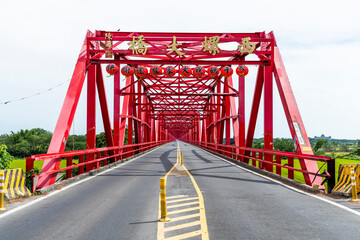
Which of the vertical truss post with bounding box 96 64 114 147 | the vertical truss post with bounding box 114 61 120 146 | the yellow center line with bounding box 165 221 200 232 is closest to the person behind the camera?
the yellow center line with bounding box 165 221 200 232

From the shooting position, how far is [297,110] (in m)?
12.1

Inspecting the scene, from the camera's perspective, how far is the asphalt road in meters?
4.70

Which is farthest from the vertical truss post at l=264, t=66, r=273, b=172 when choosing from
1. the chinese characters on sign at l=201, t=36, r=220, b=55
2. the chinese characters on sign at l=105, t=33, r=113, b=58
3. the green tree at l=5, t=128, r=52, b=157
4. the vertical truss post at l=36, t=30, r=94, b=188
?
the green tree at l=5, t=128, r=52, b=157

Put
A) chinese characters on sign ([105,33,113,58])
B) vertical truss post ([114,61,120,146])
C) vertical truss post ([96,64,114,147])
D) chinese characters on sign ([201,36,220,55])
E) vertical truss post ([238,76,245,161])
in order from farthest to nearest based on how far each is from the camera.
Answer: vertical truss post ([238,76,245,161]) < vertical truss post ([114,61,120,146]) < vertical truss post ([96,64,114,147]) < chinese characters on sign ([201,36,220,55]) < chinese characters on sign ([105,33,113,58])

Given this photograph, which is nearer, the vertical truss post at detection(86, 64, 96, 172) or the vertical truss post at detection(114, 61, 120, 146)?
the vertical truss post at detection(86, 64, 96, 172)

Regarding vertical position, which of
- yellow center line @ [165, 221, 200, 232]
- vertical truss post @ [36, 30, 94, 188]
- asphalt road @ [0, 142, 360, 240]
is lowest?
asphalt road @ [0, 142, 360, 240]

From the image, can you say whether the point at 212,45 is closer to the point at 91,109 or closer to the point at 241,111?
the point at 91,109

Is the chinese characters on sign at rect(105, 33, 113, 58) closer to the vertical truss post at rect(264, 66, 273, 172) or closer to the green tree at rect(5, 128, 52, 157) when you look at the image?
the vertical truss post at rect(264, 66, 273, 172)

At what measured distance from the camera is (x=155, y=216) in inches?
226

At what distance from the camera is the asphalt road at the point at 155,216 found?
4703 mm

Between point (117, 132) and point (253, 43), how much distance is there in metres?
10.7

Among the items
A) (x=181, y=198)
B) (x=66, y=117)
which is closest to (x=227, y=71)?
(x=66, y=117)

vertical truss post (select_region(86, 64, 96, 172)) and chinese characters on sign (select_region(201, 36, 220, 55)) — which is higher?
chinese characters on sign (select_region(201, 36, 220, 55))

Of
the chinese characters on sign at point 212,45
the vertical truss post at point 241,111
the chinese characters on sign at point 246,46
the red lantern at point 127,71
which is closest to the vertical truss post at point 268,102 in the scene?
the chinese characters on sign at point 246,46
